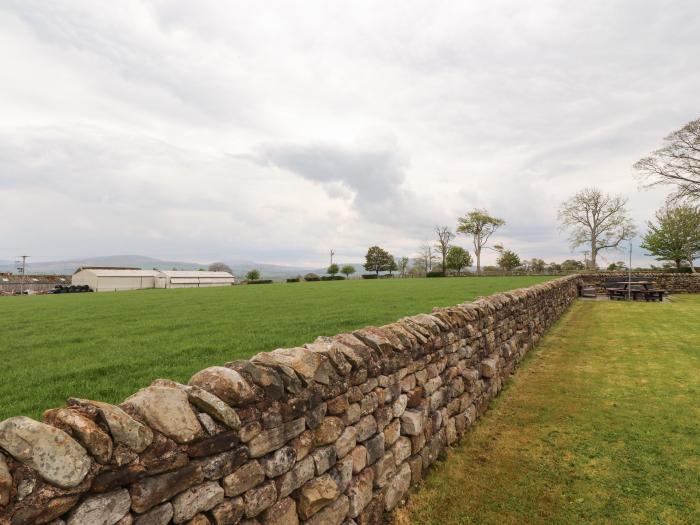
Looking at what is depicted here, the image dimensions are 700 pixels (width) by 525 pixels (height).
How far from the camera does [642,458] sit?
14.7 ft

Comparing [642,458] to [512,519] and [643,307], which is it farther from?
[643,307]

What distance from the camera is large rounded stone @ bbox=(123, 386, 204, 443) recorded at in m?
1.95

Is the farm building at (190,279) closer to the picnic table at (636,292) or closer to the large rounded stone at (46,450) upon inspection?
the picnic table at (636,292)

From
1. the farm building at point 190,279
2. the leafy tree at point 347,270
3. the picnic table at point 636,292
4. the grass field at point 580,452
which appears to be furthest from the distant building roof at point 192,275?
the grass field at point 580,452

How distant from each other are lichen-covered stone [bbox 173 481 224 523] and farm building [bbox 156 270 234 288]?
58307 millimetres

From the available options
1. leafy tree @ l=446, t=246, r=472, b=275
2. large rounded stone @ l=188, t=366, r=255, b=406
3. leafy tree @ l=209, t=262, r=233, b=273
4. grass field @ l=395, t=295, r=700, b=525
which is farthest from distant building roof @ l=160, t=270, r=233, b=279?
large rounded stone @ l=188, t=366, r=255, b=406

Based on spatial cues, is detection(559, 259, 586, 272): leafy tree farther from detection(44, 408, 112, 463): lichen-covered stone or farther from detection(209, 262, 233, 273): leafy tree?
detection(209, 262, 233, 273): leafy tree

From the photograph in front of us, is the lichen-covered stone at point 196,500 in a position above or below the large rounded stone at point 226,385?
below

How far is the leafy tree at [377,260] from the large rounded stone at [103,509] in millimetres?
96764

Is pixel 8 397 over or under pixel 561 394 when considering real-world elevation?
over

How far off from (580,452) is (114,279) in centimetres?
6562

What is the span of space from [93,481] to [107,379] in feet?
12.0

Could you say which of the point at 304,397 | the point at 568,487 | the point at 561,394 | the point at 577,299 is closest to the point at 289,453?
the point at 304,397

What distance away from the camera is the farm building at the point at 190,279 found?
61062mm
